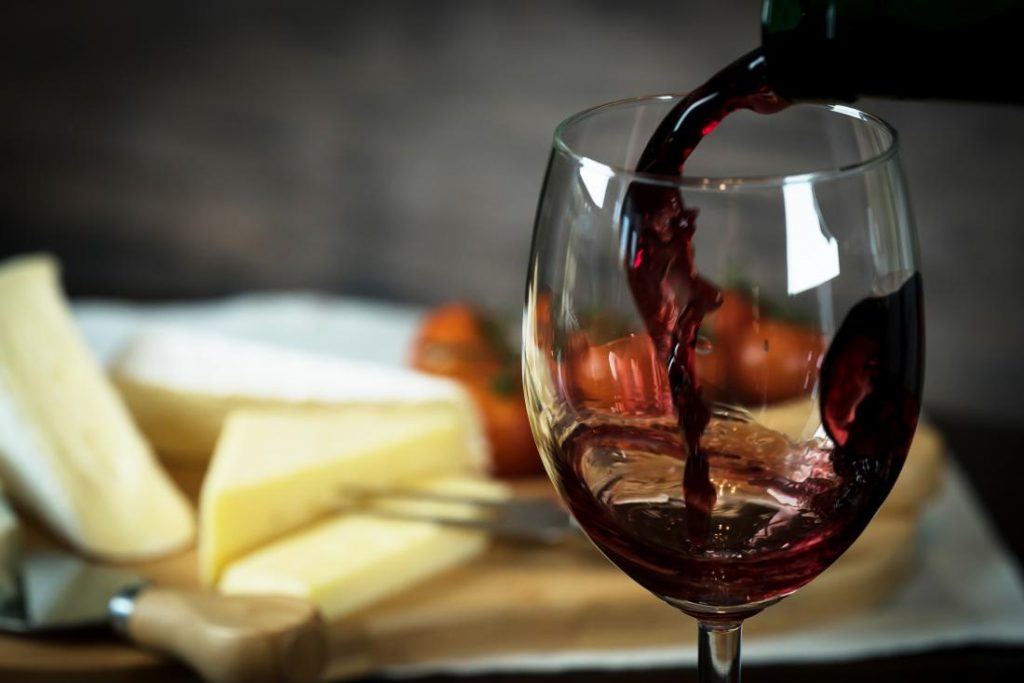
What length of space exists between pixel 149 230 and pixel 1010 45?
1.56 meters

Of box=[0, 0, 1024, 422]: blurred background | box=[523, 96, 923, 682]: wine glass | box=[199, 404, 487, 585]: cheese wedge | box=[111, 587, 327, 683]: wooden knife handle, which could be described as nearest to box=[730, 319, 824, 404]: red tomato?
box=[523, 96, 923, 682]: wine glass

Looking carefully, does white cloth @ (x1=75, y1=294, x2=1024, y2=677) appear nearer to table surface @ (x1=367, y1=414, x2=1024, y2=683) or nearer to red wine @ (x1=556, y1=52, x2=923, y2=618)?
table surface @ (x1=367, y1=414, x2=1024, y2=683)

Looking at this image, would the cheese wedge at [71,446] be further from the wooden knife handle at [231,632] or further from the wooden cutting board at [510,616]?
the wooden knife handle at [231,632]

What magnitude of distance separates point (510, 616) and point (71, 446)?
Answer: 1.10ft

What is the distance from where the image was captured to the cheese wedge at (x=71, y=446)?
829mm

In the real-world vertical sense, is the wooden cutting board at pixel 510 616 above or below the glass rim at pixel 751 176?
below

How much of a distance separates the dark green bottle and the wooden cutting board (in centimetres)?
41

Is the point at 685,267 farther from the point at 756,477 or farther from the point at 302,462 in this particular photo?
the point at 302,462

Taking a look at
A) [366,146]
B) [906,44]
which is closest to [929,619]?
[906,44]

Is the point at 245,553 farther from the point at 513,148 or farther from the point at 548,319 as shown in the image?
the point at 513,148

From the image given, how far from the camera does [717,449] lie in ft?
1.46

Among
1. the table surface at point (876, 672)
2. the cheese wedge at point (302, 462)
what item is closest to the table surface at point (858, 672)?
the table surface at point (876, 672)

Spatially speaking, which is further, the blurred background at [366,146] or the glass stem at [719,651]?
the blurred background at [366,146]

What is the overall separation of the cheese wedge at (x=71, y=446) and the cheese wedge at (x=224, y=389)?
0.04 metres
